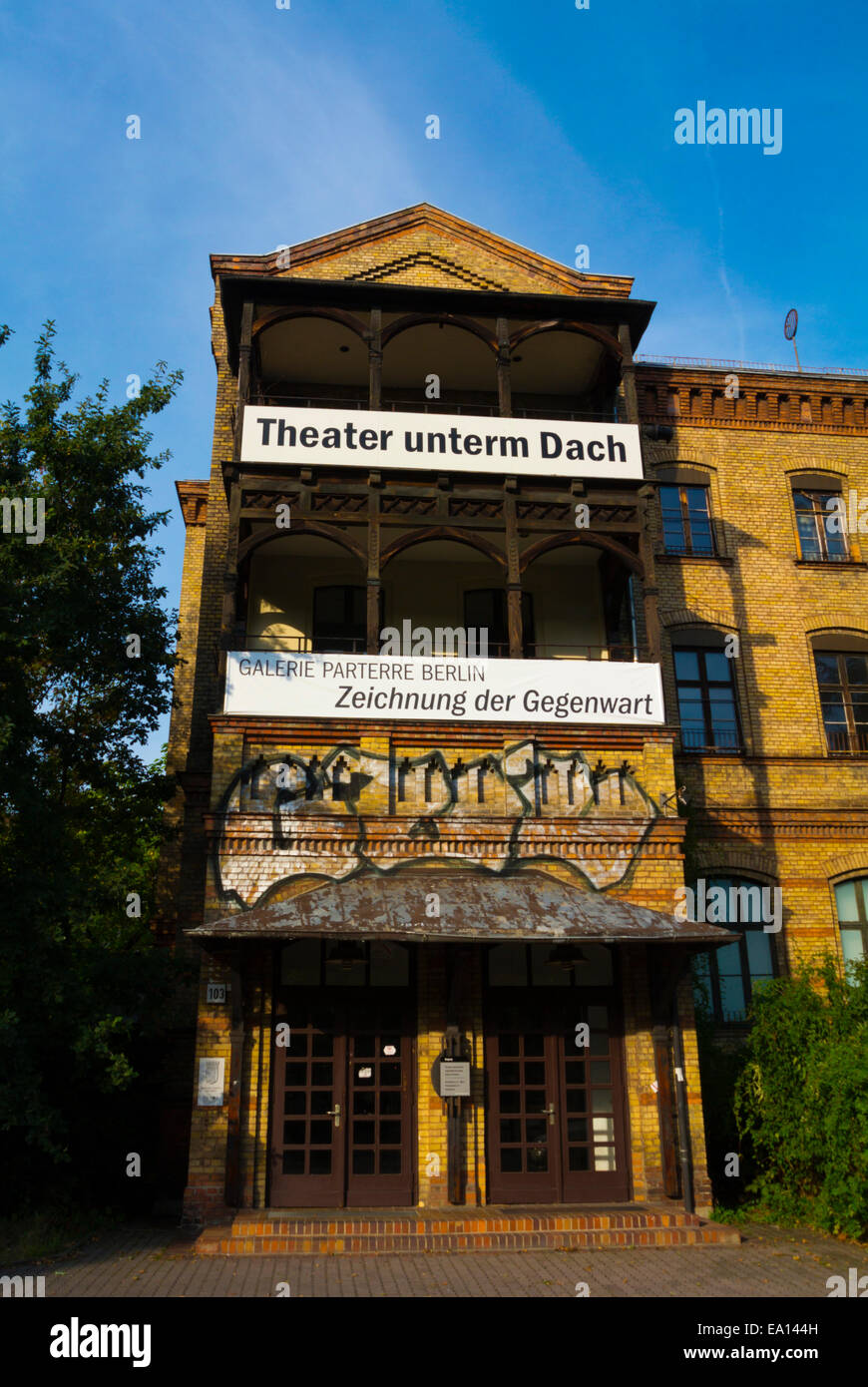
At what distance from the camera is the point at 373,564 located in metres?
14.4

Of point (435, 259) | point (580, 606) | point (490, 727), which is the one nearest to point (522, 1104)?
point (490, 727)

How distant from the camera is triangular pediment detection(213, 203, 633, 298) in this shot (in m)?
17.7

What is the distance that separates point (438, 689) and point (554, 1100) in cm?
535

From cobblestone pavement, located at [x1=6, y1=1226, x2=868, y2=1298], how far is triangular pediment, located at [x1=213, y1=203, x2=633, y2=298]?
14695 mm

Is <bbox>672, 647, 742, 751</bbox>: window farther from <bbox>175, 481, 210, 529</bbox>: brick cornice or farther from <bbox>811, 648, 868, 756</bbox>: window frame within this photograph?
<bbox>175, 481, 210, 529</bbox>: brick cornice

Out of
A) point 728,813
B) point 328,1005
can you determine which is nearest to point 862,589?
point 728,813

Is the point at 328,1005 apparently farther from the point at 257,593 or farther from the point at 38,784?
the point at 257,593

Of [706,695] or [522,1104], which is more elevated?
[706,695]

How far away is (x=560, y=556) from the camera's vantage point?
1728cm

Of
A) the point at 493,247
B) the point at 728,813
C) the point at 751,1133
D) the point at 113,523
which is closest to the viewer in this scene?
the point at 751,1133

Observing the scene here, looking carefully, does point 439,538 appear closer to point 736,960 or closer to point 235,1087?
point 235,1087

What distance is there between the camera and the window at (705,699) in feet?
56.9

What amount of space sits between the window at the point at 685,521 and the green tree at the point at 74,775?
8.76 meters

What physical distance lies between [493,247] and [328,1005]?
520 inches
